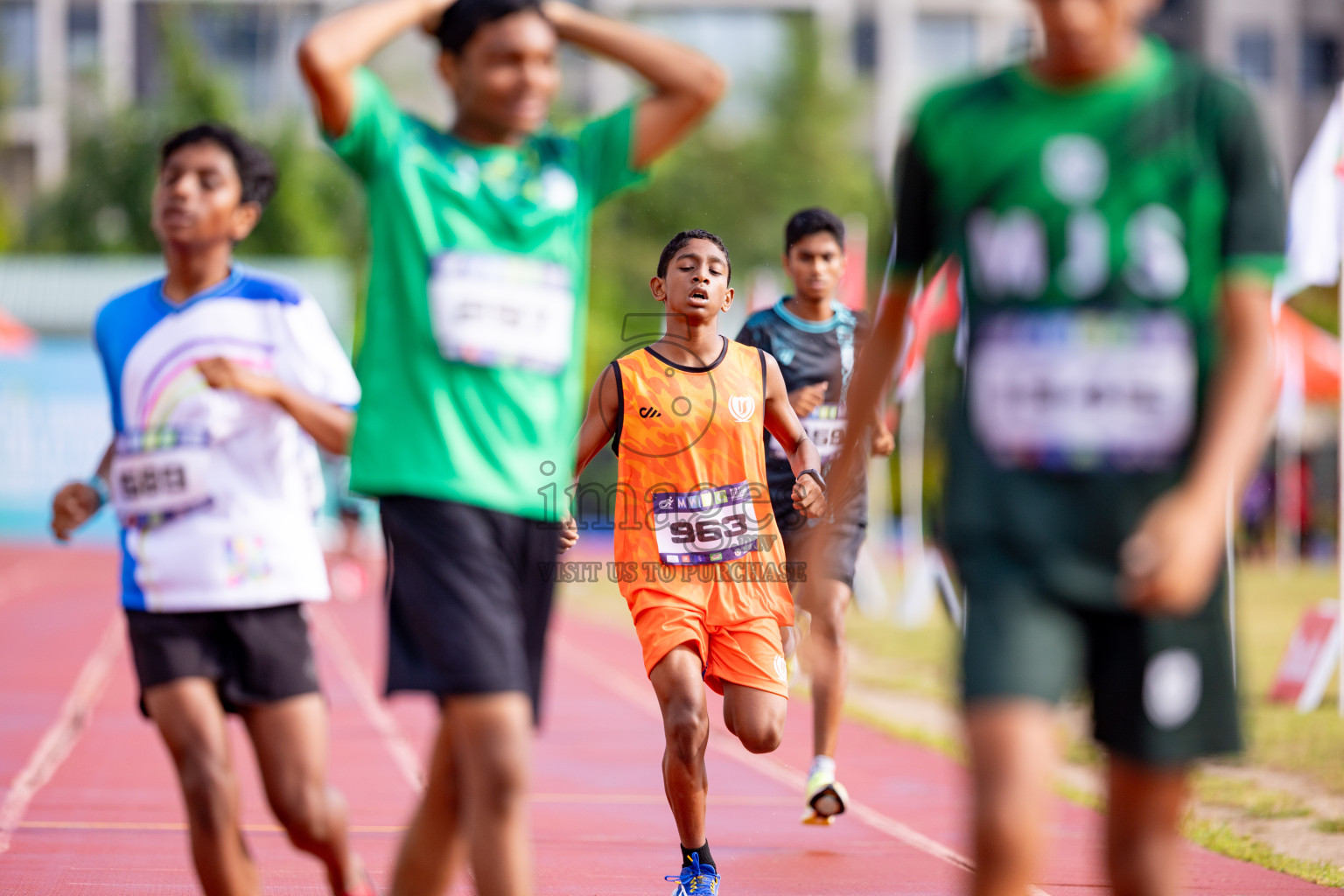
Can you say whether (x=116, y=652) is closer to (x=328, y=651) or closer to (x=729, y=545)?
(x=328, y=651)

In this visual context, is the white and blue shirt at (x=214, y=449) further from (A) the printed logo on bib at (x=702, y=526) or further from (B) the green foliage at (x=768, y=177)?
(B) the green foliage at (x=768, y=177)

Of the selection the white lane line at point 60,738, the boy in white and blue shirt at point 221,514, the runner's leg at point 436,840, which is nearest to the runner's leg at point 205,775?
the boy in white and blue shirt at point 221,514

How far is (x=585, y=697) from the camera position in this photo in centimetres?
1311

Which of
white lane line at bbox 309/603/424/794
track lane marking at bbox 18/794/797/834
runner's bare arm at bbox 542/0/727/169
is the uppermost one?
runner's bare arm at bbox 542/0/727/169

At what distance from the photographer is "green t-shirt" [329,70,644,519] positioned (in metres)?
3.70

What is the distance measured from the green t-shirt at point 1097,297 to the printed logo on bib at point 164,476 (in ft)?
6.18

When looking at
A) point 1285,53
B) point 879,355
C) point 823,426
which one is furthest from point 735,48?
point 879,355

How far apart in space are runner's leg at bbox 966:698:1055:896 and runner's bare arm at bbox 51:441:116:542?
2492 millimetres

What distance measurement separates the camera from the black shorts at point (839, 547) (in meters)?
7.12

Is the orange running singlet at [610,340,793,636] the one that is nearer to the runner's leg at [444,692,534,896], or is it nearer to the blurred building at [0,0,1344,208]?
the runner's leg at [444,692,534,896]

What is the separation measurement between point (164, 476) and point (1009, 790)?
7.29ft

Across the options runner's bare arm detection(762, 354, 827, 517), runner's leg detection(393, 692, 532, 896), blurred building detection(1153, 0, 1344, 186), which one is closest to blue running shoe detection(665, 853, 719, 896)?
runner's bare arm detection(762, 354, 827, 517)

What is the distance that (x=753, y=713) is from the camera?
5.89 meters

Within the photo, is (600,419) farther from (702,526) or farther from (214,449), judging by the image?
(214,449)
